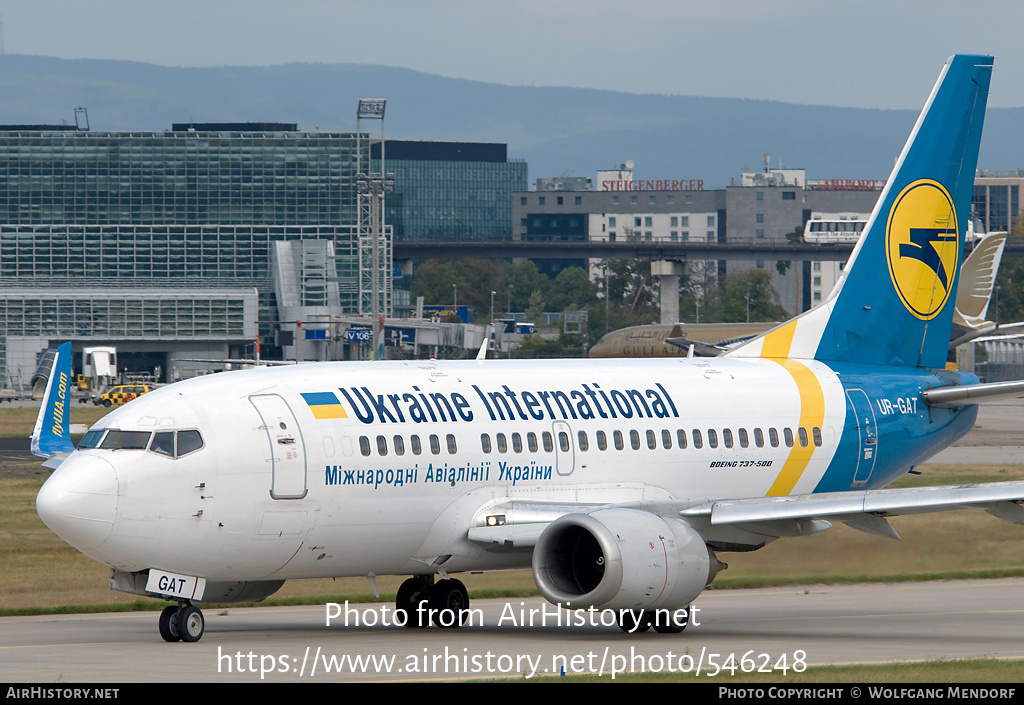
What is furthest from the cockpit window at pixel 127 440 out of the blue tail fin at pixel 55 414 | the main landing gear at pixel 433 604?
the blue tail fin at pixel 55 414

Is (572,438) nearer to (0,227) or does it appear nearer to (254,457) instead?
(254,457)

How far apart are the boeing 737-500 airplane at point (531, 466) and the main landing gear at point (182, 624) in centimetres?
4

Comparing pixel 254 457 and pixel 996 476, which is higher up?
pixel 254 457

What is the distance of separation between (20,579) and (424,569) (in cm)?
1236

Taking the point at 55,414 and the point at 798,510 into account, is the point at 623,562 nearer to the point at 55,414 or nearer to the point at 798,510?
the point at 798,510

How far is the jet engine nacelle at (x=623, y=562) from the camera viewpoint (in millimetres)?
23438

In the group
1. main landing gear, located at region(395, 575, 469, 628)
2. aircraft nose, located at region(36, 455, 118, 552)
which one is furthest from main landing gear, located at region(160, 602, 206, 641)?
main landing gear, located at region(395, 575, 469, 628)

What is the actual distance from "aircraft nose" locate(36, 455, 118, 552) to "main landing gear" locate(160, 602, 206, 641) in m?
1.78

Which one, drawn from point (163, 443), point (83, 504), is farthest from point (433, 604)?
point (83, 504)

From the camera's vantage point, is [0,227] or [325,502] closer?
[325,502]

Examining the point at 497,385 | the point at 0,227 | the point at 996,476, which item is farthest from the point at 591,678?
the point at 0,227

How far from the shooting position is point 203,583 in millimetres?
23531

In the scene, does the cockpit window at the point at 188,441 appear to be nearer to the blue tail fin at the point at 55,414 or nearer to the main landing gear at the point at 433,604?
the main landing gear at the point at 433,604

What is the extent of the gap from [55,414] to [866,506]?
965 inches
